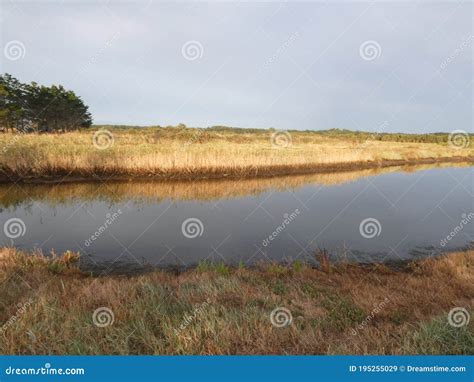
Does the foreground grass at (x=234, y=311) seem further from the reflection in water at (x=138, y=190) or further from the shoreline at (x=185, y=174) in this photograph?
the shoreline at (x=185, y=174)

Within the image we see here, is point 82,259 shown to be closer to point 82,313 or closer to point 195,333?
point 82,313

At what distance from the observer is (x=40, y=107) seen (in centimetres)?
4897

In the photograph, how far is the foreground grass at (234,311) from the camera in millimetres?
3734

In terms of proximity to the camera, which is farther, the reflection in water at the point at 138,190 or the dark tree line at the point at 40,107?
the dark tree line at the point at 40,107

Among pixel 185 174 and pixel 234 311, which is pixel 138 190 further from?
pixel 234 311

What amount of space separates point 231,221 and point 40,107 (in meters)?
49.7

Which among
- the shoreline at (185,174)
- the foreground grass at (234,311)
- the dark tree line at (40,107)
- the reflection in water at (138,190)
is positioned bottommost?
the foreground grass at (234,311)

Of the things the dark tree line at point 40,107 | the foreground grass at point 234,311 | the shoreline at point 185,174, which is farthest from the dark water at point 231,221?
the dark tree line at point 40,107

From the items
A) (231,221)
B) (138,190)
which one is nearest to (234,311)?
(231,221)

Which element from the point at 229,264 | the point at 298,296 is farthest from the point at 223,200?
the point at 298,296

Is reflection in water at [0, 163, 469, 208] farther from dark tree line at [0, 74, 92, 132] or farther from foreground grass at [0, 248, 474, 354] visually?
dark tree line at [0, 74, 92, 132]

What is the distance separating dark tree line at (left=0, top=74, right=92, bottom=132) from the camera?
42.5m

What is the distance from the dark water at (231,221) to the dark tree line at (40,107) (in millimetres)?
33680

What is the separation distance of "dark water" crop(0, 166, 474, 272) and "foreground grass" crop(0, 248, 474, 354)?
1.93 m
